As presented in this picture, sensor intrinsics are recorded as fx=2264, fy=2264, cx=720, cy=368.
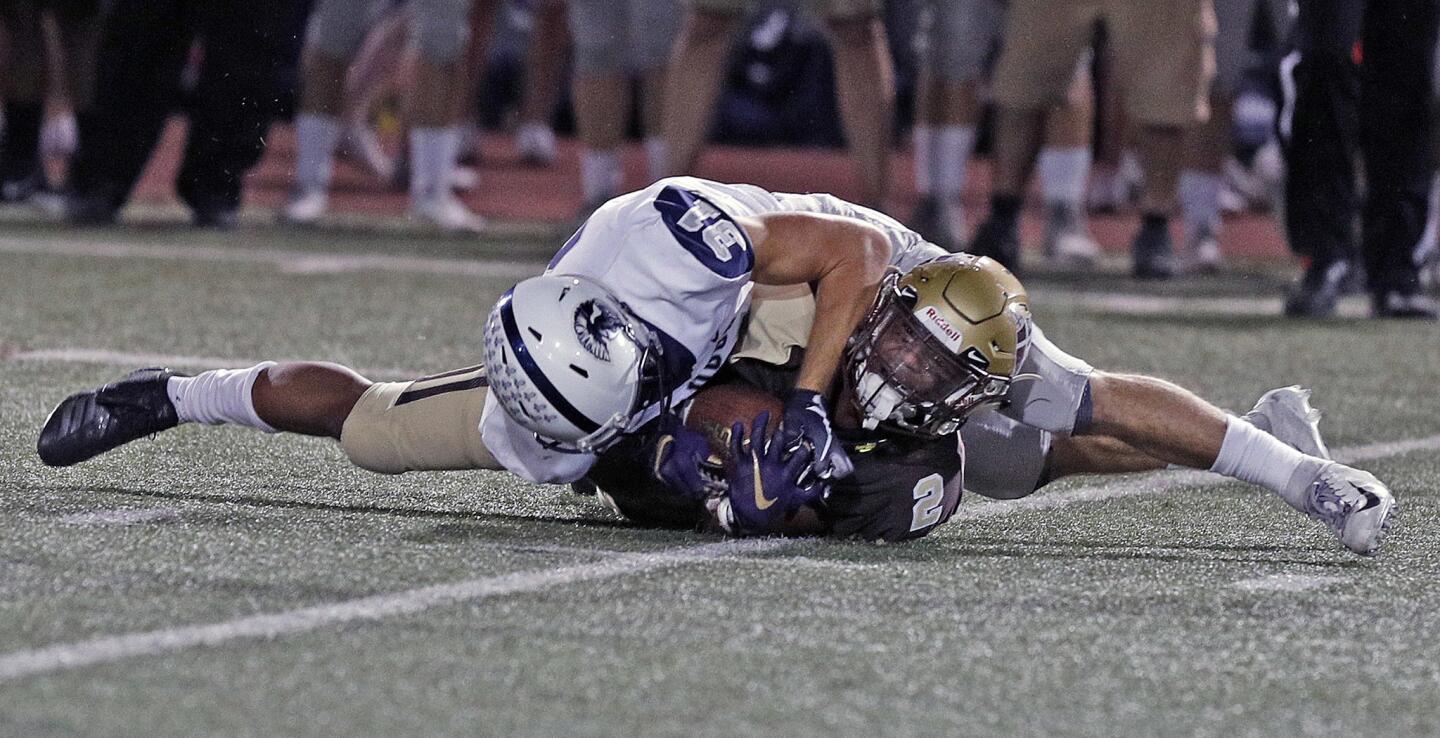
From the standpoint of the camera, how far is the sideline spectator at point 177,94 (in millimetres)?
8875

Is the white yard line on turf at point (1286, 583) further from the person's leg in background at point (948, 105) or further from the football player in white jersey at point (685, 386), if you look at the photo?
the person's leg in background at point (948, 105)

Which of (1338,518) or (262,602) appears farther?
(1338,518)

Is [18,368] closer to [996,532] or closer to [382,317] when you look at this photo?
[382,317]

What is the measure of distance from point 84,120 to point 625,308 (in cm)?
620

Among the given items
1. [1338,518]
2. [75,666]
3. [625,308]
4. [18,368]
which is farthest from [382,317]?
[75,666]

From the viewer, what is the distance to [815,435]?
11.4 ft

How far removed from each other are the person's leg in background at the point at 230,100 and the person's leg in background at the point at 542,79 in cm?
221

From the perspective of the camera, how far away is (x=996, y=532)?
376 centimetres

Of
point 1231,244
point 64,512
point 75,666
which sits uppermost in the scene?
point 75,666

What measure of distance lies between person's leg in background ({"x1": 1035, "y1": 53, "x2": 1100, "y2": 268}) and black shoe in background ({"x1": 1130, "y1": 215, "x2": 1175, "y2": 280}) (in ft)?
1.14

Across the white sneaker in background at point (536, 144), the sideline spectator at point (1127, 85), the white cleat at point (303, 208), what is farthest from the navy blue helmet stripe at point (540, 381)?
the white sneaker in background at point (536, 144)

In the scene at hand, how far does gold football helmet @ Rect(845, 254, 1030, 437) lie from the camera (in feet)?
11.7

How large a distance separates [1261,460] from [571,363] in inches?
46.6

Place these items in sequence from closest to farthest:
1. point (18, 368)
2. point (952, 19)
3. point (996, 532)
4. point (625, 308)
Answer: point (625, 308) < point (996, 532) < point (18, 368) < point (952, 19)
